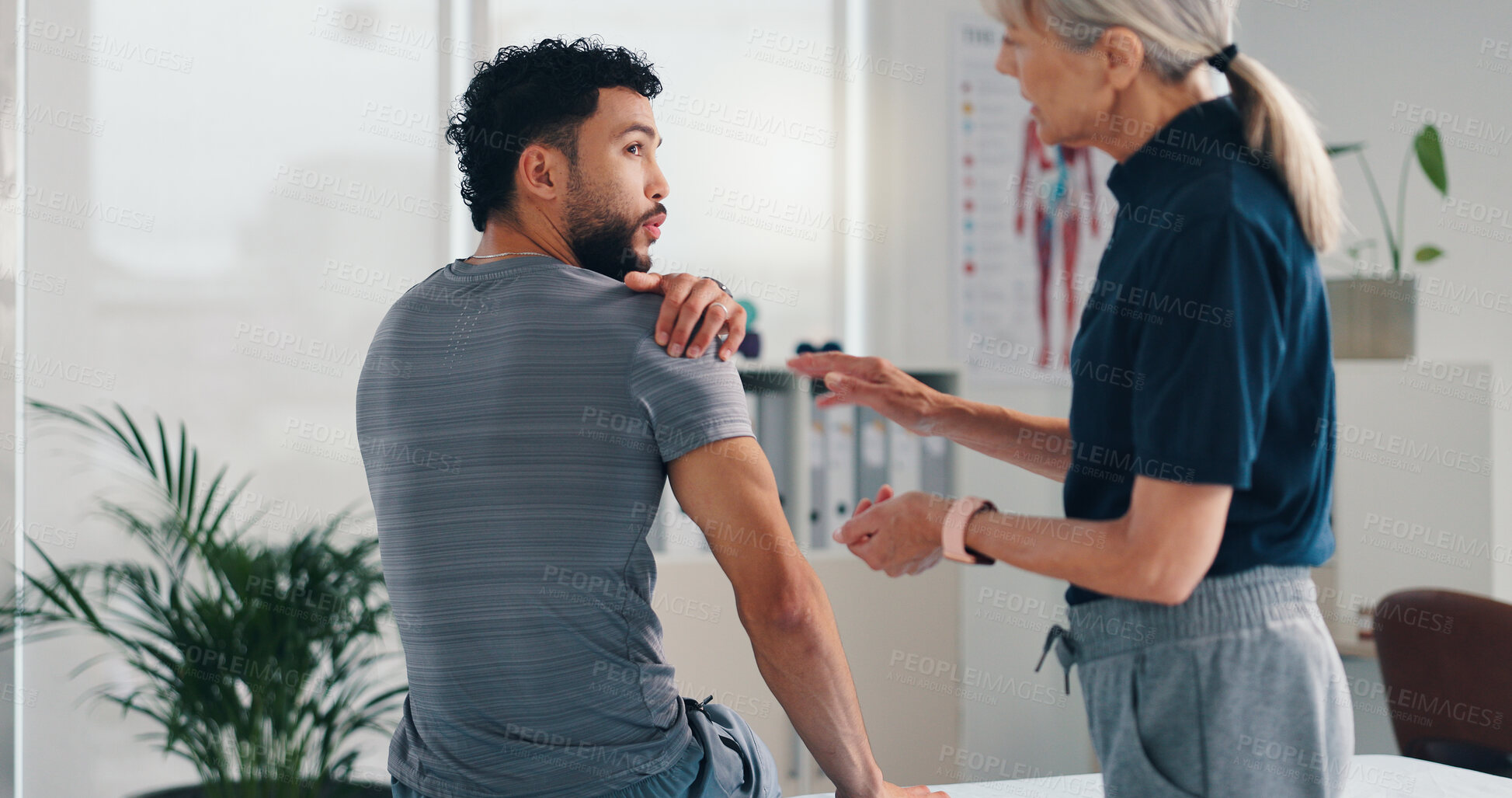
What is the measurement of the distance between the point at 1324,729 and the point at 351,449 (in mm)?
2519

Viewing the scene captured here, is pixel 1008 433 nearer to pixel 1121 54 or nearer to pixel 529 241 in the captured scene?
pixel 1121 54

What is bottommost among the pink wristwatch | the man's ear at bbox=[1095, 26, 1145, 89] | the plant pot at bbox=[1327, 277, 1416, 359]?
the pink wristwatch

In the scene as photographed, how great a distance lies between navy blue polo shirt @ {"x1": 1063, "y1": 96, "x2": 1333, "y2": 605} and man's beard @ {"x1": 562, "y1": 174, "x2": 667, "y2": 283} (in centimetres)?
60

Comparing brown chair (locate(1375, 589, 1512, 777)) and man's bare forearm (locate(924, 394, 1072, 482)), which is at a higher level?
man's bare forearm (locate(924, 394, 1072, 482))

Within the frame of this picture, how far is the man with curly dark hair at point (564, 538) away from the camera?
114 cm

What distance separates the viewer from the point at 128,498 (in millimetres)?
2730

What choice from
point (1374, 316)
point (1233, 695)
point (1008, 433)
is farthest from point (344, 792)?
point (1374, 316)

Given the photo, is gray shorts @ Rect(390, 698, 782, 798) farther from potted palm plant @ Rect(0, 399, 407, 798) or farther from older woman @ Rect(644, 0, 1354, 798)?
potted palm plant @ Rect(0, 399, 407, 798)

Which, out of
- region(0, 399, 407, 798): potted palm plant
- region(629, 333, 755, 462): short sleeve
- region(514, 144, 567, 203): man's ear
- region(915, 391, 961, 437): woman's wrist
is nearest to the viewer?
region(629, 333, 755, 462): short sleeve

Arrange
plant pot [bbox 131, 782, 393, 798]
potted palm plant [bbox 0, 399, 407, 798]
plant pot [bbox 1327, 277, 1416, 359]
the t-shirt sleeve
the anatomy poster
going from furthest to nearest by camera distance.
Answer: the anatomy poster < plant pot [bbox 1327, 277, 1416, 359] < plant pot [bbox 131, 782, 393, 798] < potted palm plant [bbox 0, 399, 407, 798] < the t-shirt sleeve

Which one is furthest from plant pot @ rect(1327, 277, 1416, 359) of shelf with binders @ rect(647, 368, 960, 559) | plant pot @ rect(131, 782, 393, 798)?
plant pot @ rect(131, 782, 393, 798)

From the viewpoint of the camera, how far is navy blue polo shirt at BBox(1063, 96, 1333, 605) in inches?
35.7

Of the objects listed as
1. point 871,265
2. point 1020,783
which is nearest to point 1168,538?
point 1020,783

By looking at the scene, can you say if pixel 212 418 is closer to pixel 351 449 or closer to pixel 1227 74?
pixel 351 449
